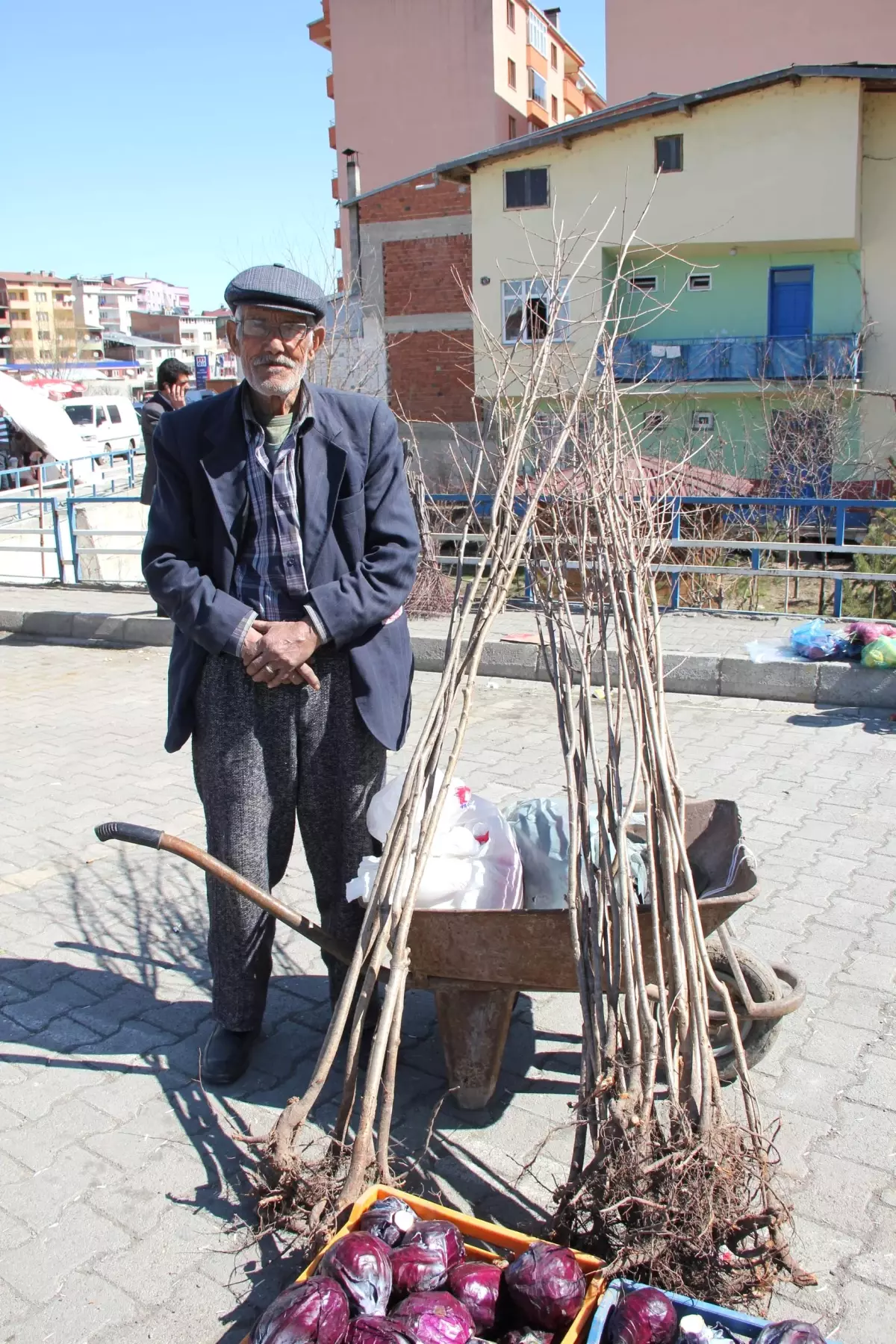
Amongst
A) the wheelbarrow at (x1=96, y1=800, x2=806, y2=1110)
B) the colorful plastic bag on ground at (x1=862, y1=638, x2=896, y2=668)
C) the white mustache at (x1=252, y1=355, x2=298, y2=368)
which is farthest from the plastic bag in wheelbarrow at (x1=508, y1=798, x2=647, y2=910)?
the colorful plastic bag on ground at (x1=862, y1=638, x2=896, y2=668)

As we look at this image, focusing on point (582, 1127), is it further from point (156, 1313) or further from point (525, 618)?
point (525, 618)

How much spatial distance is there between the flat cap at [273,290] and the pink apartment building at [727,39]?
104ft

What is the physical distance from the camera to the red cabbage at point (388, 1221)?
2.08 meters

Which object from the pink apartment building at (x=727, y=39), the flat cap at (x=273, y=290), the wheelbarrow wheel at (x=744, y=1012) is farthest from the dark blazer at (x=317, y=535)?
the pink apartment building at (x=727, y=39)

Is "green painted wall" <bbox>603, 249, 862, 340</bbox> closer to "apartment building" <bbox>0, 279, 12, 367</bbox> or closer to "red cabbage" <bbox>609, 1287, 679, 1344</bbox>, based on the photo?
"red cabbage" <bbox>609, 1287, 679, 1344</bbox>

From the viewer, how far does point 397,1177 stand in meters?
2.58

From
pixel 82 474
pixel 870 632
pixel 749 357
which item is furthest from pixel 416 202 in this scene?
pixel 870 632

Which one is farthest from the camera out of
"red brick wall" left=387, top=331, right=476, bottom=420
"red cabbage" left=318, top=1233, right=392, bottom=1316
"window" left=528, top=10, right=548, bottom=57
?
"window" left=528, top=10, right=548, bottom=57

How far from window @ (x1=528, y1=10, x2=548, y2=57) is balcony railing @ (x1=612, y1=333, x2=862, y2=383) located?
22.0m

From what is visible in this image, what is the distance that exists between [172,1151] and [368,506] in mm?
1788

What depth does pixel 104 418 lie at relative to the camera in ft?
110

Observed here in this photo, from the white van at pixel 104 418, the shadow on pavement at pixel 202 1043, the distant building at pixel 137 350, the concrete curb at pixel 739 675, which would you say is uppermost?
the distant building at pixel 137 350

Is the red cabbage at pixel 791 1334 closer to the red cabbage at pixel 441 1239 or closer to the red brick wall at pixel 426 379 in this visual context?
the red cabbage at pixel 441 1239

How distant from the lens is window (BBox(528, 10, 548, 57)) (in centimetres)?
4066
